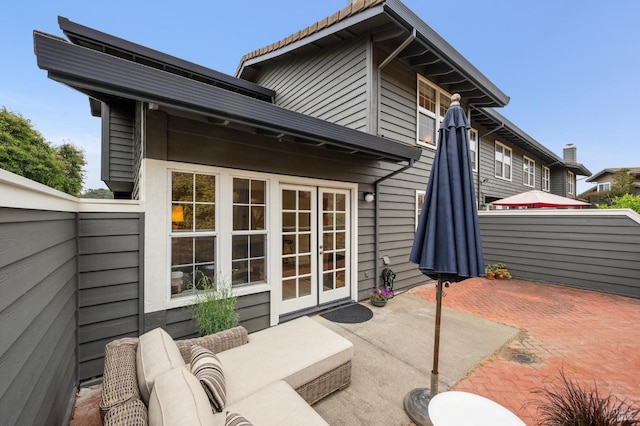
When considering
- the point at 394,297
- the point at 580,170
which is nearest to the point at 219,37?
the point at 394,297

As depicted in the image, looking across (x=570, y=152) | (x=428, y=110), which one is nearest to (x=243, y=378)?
(x=428, y=110)

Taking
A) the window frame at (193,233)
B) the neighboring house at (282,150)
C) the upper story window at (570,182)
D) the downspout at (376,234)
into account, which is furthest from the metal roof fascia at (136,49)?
the upper story window at (570,182)

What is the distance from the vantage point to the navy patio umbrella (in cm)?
203

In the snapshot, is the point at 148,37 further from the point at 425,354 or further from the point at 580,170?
the point at 580,170

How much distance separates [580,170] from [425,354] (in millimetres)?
21755

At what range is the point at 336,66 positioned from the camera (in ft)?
17.6

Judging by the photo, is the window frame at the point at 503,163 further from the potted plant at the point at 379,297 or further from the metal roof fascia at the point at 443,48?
the potted plant at the point at 379,297

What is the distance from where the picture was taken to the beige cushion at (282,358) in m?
1.92

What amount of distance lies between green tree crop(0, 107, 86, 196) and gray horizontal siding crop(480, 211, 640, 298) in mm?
18647

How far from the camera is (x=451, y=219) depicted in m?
2.06

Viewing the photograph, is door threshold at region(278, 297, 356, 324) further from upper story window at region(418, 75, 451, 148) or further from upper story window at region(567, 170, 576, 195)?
upper story window at region(567, 170, 576, 195)

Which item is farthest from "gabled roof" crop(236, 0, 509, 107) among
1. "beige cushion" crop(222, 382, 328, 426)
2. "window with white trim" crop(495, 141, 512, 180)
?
"beige cushion" crop(222, 382, 328, 426)

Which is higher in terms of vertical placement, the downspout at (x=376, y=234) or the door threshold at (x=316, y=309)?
the downspout at (x=376, y=234)

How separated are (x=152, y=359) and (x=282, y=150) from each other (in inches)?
111
